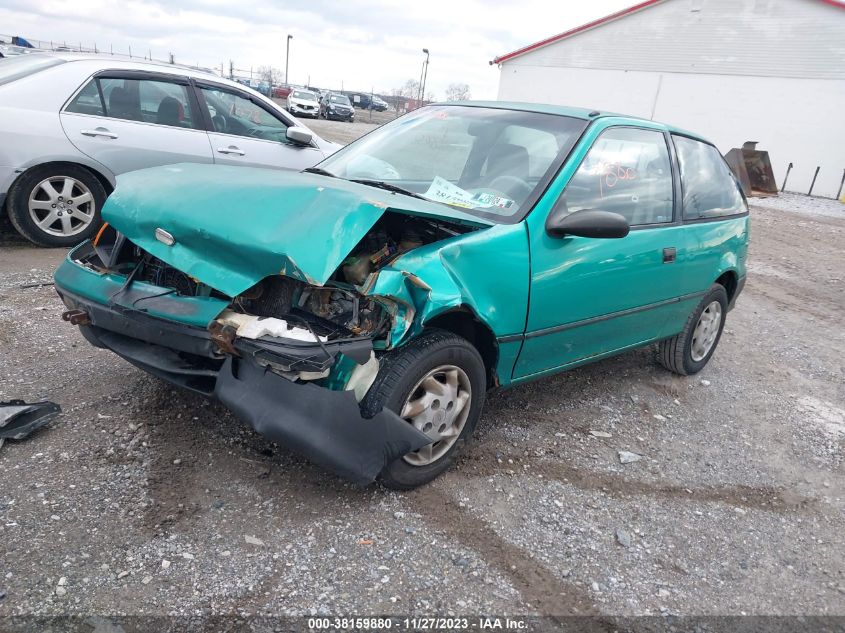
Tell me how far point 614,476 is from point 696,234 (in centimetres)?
179

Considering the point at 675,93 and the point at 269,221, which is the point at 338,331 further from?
the point at 675,93

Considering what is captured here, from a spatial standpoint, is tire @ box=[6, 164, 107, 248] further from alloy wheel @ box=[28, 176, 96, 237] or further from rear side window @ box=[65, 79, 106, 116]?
rear side window @ box=[65, 79, 106, 116]

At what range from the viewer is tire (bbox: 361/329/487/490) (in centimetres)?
262

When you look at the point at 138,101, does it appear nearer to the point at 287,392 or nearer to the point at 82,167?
the point at 82,167

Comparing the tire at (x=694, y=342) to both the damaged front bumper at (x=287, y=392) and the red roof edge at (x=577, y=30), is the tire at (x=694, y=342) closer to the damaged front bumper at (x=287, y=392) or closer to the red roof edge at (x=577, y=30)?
the damaged front bumper at (x=287, y=392)

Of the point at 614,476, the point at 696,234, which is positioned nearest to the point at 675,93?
the point at 696,234

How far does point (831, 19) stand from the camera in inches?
814

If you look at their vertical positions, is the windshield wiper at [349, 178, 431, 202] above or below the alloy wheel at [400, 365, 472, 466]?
above

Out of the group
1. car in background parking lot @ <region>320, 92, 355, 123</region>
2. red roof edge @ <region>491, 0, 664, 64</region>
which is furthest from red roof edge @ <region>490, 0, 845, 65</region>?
car in background parking lot @ <region>320, 92, 355, 123</region>

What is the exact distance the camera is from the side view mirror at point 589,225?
310 centimetres

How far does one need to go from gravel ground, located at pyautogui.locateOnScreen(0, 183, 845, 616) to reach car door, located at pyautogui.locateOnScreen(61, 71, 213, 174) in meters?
2.19

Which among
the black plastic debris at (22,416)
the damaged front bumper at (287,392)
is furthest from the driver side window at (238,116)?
the damaged front bumper at (287,392)

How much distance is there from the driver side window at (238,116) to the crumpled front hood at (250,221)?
3.64 m

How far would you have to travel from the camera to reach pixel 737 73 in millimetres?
22766
